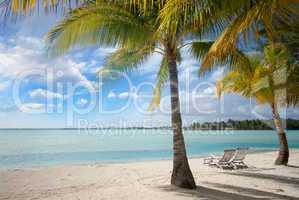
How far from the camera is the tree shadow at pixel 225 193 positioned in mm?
6035

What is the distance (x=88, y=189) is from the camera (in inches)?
283

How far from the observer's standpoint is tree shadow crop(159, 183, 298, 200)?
6.04m

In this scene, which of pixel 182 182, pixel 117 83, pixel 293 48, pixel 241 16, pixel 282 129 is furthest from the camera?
pixel 282 129

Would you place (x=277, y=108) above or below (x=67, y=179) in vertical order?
above

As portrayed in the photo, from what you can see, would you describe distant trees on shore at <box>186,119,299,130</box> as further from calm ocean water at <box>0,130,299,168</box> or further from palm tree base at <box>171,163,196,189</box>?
palm tree base at <box>171,163,196,189</box>

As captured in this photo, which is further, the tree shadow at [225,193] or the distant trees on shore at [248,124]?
the distant trees on shore at [248,124]

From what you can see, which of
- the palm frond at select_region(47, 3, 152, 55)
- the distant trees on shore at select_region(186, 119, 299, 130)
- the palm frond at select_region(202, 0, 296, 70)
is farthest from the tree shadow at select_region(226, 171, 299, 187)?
the palm frond at select_region(47, 3, 152, 55)

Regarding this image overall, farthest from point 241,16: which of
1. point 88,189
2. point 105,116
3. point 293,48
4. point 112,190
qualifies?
point 105,116

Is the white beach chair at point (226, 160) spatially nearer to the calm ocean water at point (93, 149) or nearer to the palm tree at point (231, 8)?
the palm tree at point (231, 8)

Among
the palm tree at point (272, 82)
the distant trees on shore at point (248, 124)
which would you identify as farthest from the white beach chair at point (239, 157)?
the distant trees on shore at point (248, 124)

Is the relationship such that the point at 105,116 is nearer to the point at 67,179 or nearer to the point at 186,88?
the point at 186,88

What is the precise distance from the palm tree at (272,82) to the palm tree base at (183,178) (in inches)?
110

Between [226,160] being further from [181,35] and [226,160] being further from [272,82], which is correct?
[181,35]

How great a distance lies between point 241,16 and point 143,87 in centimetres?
868
